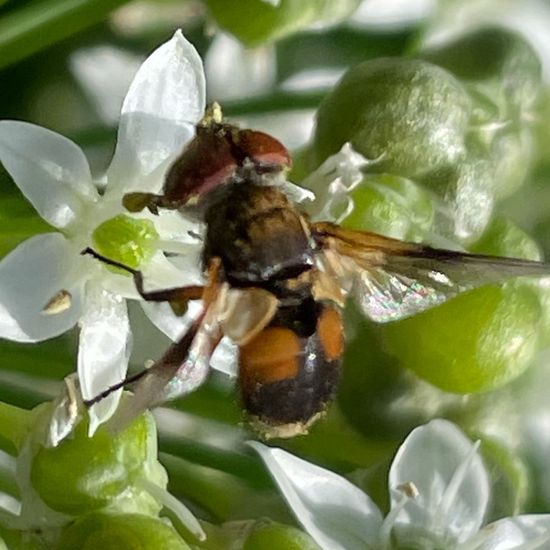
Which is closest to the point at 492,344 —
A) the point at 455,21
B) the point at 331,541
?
the point at 331,541

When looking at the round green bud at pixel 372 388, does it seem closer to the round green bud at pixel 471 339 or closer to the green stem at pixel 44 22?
the round green bud at pixel 471 339

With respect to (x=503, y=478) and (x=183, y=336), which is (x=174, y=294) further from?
(x=503, y=478)

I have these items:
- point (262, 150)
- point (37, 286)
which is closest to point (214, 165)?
point (262, 150)

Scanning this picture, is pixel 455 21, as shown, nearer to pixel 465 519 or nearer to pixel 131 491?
pixel 465 519

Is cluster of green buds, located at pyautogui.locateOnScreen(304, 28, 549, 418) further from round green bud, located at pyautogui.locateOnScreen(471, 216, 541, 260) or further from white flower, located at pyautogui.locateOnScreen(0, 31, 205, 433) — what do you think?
white flower, located at pyautogui.locateOnScreen(0, 31, 205, 433)

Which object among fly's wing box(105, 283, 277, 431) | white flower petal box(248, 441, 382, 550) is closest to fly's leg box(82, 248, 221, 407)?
fly's wing box(105, 283, 277, 431)

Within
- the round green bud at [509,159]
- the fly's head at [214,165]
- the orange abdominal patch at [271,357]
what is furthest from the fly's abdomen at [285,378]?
the round green bud at [509,159]
